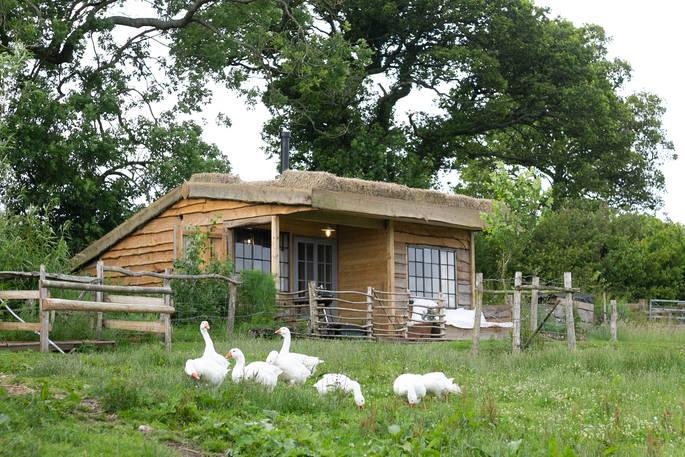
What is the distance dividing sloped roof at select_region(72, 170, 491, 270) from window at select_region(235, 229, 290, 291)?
1412mm

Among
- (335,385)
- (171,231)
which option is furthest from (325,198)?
(335,385)

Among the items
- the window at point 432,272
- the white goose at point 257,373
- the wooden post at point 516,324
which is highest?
the window at point 432,272

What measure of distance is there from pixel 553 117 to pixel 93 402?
2905 cm

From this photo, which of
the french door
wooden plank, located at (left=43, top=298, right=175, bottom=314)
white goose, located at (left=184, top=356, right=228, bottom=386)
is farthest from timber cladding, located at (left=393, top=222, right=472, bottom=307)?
white goose, located at (left=184, top=356, right=228, bottom=386)

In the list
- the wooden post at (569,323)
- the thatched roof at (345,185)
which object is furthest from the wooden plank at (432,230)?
the wooden post at (569,323)

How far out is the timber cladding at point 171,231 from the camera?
73.6 ft

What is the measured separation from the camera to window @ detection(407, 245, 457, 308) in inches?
958

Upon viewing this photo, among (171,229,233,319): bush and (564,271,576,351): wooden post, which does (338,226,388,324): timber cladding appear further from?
(564,271,576,351): wooden post

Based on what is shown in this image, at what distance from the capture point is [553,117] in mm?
36000

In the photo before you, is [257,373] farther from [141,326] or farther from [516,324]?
[516,324]

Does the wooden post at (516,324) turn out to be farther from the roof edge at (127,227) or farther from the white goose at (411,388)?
the roof edge at (127,227)

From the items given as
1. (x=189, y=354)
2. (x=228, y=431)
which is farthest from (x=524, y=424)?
(x=189, y=354)

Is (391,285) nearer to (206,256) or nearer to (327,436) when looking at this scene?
(206,256)

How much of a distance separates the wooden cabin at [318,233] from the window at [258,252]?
25 millimetres
